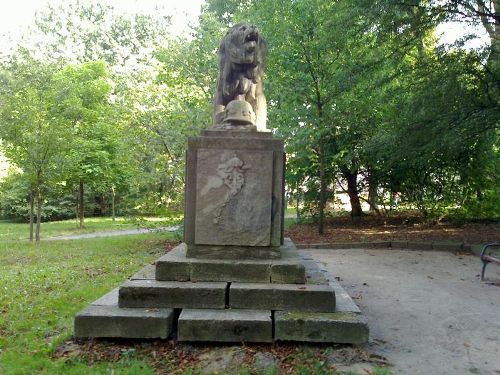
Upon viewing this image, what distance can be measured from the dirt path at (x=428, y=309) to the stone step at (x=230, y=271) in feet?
3.31

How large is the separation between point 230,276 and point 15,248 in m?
11.1

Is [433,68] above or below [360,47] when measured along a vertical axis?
below

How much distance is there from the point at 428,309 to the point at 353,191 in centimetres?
1099

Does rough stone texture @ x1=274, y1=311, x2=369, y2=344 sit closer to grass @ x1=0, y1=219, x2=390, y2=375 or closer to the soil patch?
grass @ x1=0, y1=219, x2=390, y2=375

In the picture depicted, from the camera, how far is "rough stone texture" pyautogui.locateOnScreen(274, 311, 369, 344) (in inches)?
151

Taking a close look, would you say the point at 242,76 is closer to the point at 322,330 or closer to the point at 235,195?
the point at 235,195

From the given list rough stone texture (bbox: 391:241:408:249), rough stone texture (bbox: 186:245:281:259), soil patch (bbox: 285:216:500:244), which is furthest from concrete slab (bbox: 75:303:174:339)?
rough stone texture (bbox: 391:241:408:249)

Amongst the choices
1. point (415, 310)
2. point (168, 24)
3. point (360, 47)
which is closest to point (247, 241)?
point (415, 310)

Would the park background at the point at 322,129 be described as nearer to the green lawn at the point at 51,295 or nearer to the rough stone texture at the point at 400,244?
the green lawn at the point at 51,295

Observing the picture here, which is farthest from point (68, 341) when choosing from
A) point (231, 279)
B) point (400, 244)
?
point (400, 244)

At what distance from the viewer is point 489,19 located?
11.0 meters

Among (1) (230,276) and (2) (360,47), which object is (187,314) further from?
(2) (360,47)

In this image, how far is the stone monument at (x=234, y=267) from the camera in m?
3.85

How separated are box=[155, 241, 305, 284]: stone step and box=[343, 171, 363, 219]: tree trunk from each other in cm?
1177
